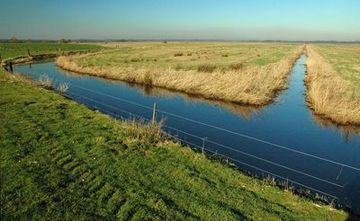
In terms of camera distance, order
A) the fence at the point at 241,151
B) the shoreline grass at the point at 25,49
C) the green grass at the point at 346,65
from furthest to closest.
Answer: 1. the shoreline grass at the point at 25,49
2. the green grass at the point at 346,65
3. the fence at the point at 241,151

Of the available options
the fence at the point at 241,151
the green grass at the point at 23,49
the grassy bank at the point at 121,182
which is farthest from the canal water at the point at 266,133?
the green grass at the point at 23,49

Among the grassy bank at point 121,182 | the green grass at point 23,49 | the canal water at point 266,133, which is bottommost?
the green grass at point 23,49

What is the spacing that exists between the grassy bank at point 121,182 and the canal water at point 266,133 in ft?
6.40

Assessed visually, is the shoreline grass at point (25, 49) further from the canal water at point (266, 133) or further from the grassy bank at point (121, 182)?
the grassy bank at point (121, 182)

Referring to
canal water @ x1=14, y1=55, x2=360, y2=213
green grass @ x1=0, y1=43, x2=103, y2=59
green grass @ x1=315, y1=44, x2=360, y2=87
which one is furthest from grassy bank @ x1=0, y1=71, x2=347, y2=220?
green grass @ x1=0, y1=43, x2=103, y2=59

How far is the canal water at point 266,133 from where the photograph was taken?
12.6m

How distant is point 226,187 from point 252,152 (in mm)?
5160

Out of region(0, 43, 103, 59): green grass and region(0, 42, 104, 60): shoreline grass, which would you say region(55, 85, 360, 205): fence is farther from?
region(0, 43, 103, 59): green grass

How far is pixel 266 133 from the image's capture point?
60.0ft

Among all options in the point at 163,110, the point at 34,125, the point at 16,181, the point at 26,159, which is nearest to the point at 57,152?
the point at 26,159

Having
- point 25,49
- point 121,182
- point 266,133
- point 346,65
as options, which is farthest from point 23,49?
point 121,182

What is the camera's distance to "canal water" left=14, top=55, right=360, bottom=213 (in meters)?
12.6

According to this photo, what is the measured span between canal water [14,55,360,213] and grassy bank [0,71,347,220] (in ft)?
6.40

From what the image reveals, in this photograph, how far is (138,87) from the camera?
3228cm
